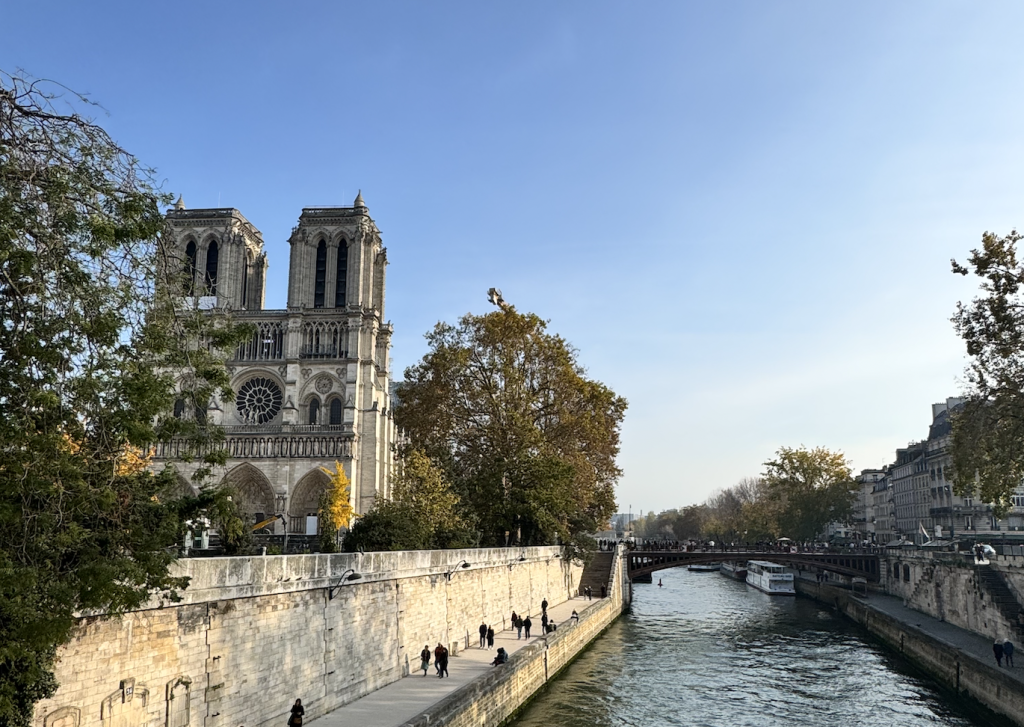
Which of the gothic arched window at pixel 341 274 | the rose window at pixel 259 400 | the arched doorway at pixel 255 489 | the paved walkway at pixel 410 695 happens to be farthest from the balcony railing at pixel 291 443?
the paved walkway at pixel 410 695

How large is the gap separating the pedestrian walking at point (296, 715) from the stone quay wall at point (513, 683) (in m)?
1.77

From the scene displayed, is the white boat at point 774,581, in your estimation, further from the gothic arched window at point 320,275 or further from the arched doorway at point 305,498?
the gothic arched window at point 320,275

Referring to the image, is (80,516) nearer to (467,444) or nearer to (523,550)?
(523,550)

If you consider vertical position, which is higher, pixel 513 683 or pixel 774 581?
pixel 513 683

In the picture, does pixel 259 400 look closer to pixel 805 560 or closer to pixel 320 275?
pixel 320 275

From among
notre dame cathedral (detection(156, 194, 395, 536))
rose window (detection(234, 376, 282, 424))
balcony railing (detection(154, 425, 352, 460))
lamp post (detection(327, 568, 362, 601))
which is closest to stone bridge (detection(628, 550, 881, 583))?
notre dame cathedral (detection(156, 194, 395, 536))

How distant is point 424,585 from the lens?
2158 cm

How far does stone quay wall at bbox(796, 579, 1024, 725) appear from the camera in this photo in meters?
19.4

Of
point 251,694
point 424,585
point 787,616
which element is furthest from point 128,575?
point 787,616

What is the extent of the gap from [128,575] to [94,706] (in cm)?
265

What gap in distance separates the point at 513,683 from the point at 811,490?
55706 millimetres

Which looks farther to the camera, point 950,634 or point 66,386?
point 950,634

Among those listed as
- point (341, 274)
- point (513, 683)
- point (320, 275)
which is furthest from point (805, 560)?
point (320, 275)

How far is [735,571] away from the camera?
79.5m
